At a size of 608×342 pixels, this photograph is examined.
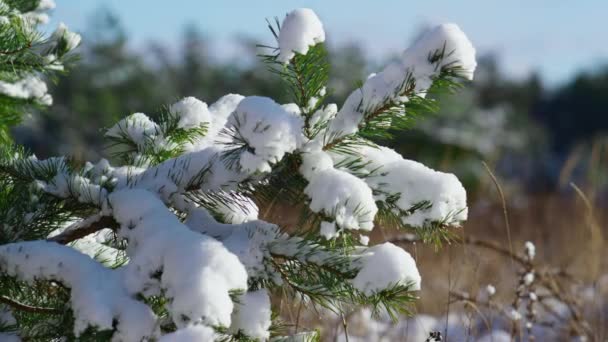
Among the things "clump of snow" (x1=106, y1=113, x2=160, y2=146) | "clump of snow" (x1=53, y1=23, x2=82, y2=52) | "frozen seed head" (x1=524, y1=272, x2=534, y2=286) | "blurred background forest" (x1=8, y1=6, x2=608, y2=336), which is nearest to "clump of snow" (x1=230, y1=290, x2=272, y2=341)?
"clump of snow" (x1=106, y1=113, x2=160, y2=146)

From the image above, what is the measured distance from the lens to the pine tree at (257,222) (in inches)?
42.4

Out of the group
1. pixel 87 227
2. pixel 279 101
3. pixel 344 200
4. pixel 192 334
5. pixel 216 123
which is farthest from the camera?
pixel 279 101

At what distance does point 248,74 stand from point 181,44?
5238 mm

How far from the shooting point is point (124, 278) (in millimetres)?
1113

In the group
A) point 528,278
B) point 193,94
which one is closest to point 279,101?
point 193,94

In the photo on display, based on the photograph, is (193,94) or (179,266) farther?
(193,94)

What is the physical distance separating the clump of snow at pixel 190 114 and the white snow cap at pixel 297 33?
42cm

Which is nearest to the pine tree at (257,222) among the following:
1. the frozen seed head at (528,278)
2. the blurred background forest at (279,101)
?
the frozen seed head at (528,278)

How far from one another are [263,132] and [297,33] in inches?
6.6

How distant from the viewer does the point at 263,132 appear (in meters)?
1.11

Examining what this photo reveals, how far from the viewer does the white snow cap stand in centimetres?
114

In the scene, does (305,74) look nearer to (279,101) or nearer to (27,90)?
(27,90)

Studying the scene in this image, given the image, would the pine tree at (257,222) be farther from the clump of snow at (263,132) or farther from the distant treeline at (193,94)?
the distant treeline at (193,94)

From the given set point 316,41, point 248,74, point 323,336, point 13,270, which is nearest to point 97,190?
point 13,270
